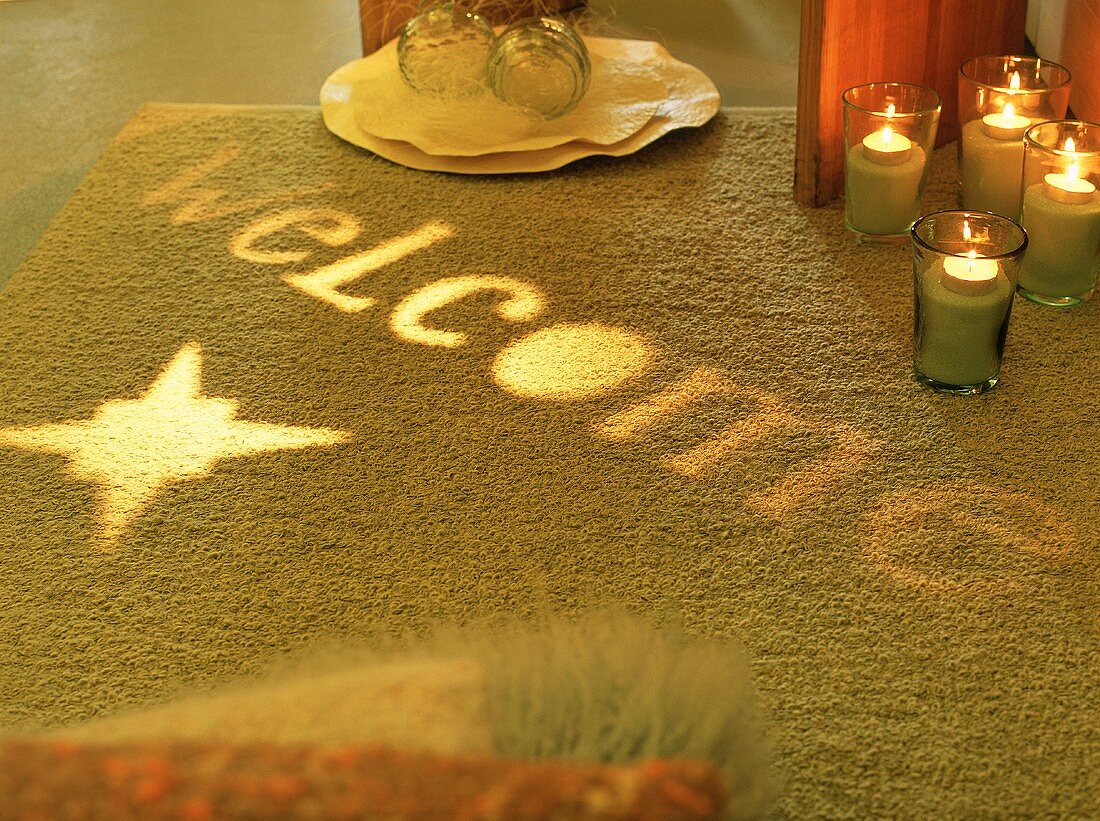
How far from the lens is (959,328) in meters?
1.21

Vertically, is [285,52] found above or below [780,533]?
above

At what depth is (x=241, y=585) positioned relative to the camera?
108 centimetres

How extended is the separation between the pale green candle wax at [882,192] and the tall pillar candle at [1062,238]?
16 centimetres

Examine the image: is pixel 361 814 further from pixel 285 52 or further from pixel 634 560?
pixel 285 52

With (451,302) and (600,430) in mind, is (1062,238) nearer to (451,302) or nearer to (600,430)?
(600,430)

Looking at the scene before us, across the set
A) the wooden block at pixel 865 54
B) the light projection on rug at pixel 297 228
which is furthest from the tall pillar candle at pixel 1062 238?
Result: the light projection on rug at pixel 297 228

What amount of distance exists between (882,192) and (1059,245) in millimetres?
239

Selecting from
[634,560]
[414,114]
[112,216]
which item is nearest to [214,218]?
[112,216]

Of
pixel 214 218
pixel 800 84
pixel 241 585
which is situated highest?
pixel 800 84

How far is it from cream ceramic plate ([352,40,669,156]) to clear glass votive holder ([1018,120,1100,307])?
66 centimetres

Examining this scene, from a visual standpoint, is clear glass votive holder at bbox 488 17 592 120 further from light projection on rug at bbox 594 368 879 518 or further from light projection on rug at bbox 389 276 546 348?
light projection on rug at bbox 594 368 879 518

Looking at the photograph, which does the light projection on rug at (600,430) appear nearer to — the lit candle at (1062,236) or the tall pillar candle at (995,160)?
the lit candle at (1062,236)

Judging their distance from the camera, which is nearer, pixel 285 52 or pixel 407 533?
pixel 407 533

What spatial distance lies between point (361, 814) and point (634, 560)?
674mm
